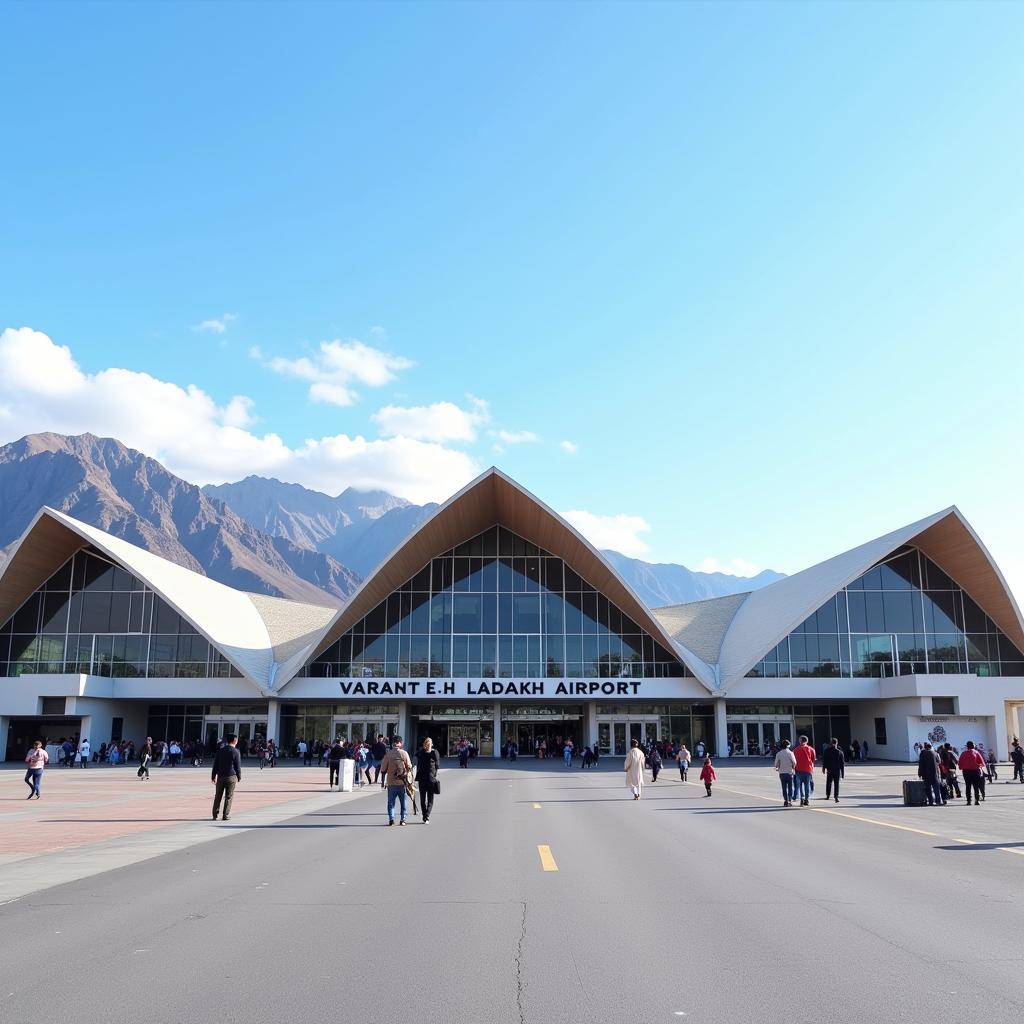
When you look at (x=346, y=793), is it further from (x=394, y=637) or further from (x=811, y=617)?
(x=811, y=617)

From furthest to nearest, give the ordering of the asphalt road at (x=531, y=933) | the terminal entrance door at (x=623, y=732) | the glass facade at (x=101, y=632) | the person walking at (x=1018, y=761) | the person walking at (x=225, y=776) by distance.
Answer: the terminal entrance door at (x=623, y=732), the glass facade at (x=101, y=632), the person walking at (x=1018, y=761), the person walking at (x=225, y=776), the asphalt road at (x=531, y=933)

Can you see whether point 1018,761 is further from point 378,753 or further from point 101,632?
point 101,632

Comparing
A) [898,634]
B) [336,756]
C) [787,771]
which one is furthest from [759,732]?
[787,771]

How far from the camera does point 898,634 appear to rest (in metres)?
49.9

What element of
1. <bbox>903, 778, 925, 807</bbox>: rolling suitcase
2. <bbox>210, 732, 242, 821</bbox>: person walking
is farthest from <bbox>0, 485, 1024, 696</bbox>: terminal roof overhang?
<bbox>210, 732, 242, 821</bbox>: person walking

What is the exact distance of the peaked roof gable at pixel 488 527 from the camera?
155 ft

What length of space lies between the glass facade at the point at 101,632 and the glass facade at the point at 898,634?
29533 millimetres

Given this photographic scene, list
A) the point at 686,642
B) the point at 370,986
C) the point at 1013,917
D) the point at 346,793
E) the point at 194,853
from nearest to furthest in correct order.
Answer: the point at 370,986 → the point at 1013,917 → the point at 194,853 → the point at 346,793 → the point at 686,642

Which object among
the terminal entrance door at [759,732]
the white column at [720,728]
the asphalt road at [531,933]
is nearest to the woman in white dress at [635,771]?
the asphalt road at [531,933]

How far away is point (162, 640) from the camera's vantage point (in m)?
49.2

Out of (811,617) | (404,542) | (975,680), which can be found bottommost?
(975,680)

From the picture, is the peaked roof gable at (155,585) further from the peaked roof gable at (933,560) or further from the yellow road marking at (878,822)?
the yellow road marking at (878,822)

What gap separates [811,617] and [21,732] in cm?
4169

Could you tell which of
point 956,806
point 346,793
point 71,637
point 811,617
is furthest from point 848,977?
point 71,637
